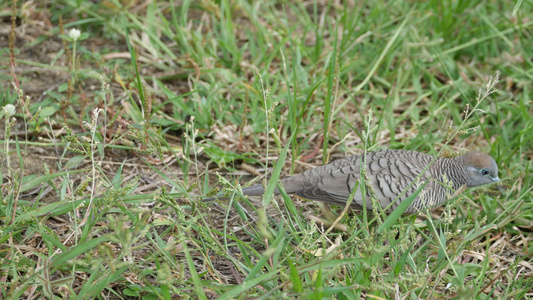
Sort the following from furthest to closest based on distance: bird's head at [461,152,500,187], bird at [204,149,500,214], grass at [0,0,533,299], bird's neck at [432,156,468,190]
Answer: bird's neck at [432,156,468,190], bird's head at [461,152,500,187], bird at [204,149,500,214], grass at [0,0,533,299]

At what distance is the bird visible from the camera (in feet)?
10.9

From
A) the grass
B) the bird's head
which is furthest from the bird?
the grass

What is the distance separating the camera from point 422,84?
4.90 m

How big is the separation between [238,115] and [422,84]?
5.93 feet

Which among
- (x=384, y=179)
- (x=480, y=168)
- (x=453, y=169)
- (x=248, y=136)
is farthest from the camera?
(x=248, y=136)

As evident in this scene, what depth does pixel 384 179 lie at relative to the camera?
3393 millimetres

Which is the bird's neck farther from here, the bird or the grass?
the grass

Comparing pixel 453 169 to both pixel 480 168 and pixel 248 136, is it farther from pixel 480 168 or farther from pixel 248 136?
pixel 248 136

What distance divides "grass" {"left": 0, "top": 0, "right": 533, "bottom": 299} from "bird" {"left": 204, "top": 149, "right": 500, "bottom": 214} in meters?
0.13

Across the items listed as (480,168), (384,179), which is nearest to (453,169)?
(480,168)

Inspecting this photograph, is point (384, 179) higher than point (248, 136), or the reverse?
point (384, 179)

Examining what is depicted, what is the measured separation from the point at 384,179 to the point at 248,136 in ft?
3.77

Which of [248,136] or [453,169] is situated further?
[248,136]

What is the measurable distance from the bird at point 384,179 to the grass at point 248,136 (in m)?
0.13
